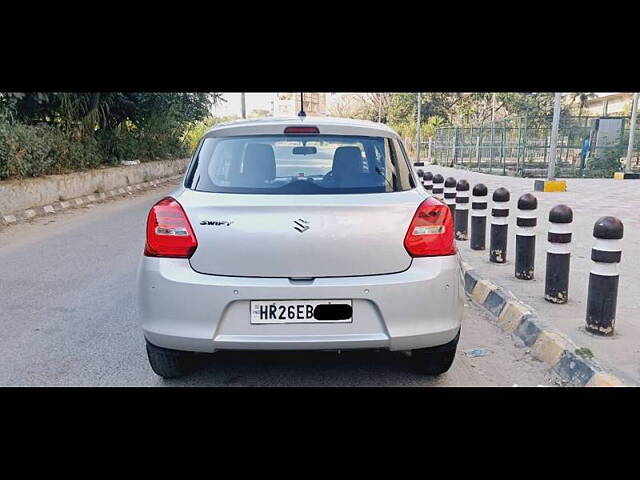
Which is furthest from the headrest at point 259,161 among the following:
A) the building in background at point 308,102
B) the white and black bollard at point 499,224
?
the building in background at point 308,102

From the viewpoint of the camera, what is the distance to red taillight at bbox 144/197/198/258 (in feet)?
10.2

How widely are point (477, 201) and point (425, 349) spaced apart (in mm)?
3887

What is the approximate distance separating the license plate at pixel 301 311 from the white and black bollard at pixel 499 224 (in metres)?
3.70

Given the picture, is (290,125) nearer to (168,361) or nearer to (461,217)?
(168,361)

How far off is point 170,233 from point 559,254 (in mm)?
3269

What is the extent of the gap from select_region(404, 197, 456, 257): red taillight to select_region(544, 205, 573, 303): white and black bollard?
6.28 feet

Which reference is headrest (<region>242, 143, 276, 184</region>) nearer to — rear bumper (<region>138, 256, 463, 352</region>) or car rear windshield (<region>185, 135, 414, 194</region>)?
car rear windshield (<region>185, 135, 414, 194</region>)

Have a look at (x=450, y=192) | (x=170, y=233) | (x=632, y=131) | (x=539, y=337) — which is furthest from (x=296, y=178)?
(x=632, y=131)

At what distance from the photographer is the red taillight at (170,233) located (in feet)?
10.2

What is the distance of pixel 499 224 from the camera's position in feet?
20.9

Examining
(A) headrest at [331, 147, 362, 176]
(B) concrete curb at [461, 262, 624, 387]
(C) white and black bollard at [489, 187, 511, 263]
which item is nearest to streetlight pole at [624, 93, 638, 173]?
(C) white and black bollard at [489, 187, 511, 263]

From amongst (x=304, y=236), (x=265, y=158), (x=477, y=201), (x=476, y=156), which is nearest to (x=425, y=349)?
(x=304, y=236)

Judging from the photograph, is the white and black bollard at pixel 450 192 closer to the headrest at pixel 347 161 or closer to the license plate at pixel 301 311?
the headrest at pixel 347 161
